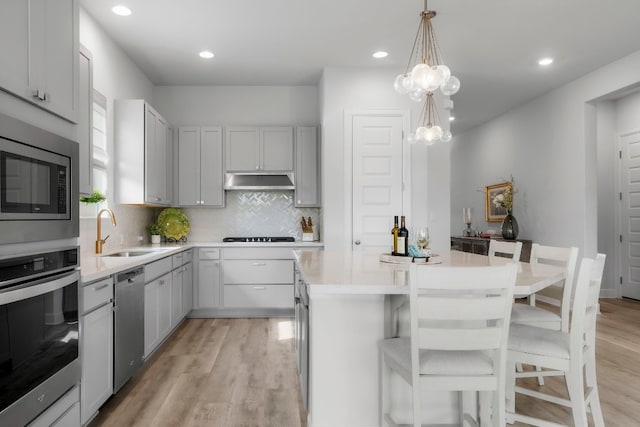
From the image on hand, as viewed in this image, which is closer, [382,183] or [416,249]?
[416,249]

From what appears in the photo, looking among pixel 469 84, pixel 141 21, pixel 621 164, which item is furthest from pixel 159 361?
pixel 621 164

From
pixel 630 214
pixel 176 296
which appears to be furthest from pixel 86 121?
pixel 630 214

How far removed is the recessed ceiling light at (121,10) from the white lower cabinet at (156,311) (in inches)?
86.8

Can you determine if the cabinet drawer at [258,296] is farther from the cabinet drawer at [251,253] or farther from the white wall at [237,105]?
the white wall at [237,105]

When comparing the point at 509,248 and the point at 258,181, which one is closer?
the point at 509,248

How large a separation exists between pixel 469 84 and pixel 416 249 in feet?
11.4

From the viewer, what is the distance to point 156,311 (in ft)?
11.4

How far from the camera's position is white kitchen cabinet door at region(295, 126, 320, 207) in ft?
16.8

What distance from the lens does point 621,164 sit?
6031 mm

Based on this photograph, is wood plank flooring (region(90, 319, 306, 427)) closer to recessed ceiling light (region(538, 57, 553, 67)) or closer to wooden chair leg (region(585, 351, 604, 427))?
wooden chair leg (region(585, 351, 604, 427))

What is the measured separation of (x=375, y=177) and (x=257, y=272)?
1.74 m

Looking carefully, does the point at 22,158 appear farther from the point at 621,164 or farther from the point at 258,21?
the point at 621,164

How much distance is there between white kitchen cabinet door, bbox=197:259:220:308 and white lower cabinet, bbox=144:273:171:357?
37.1 inches

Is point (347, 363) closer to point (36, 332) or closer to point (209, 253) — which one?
point (36, 332)
